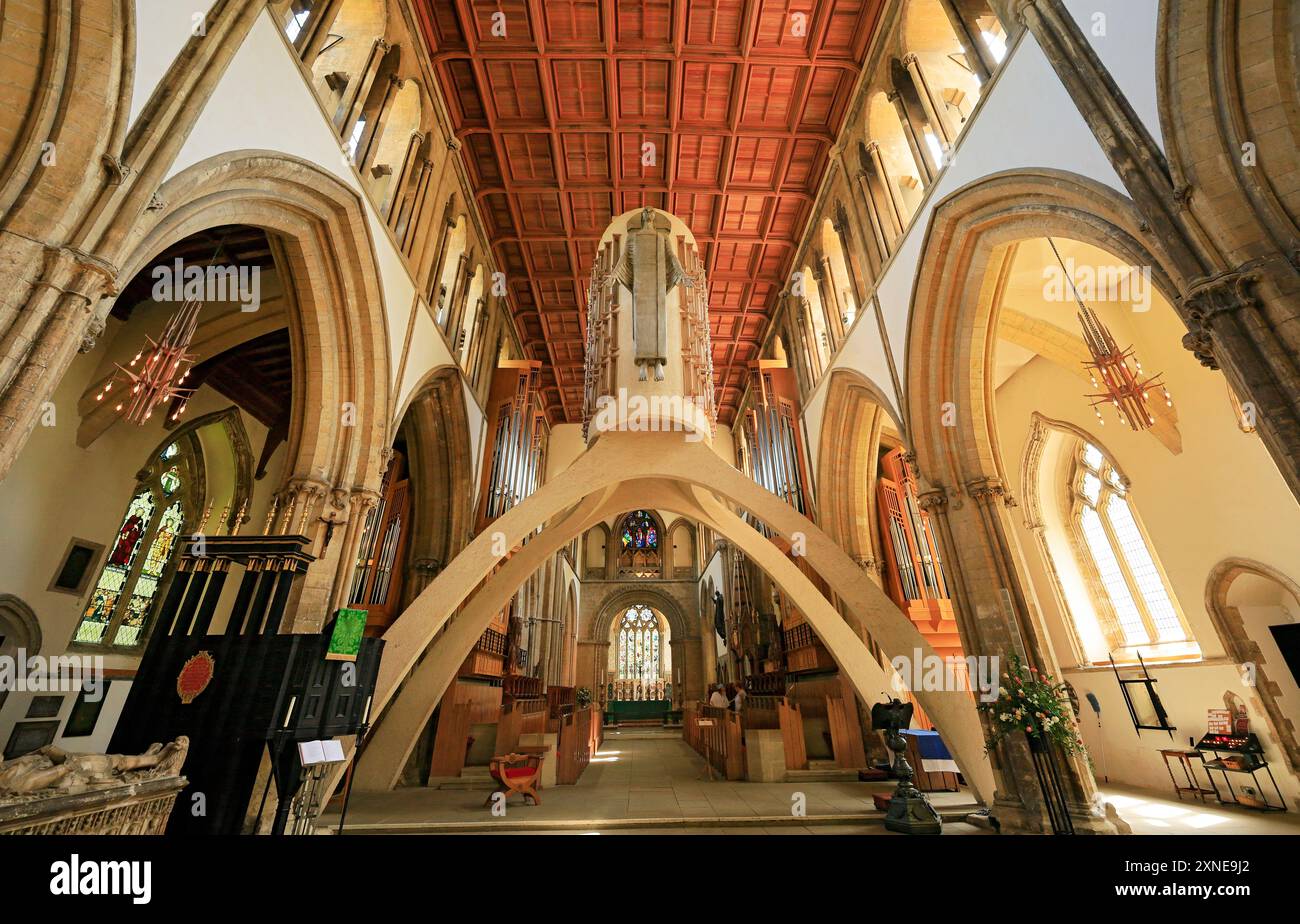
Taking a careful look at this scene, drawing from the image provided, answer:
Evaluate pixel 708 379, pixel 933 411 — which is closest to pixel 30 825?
pixel 708 379

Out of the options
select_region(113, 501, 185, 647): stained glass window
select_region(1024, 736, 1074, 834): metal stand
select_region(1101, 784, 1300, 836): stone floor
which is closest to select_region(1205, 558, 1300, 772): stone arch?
select_region(1101, 784, 1300, 836): stone floor

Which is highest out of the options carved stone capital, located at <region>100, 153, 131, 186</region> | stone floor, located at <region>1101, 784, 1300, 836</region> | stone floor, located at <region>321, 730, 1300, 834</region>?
carved stone capital, located at <region>100, 153, 131, 186</region>

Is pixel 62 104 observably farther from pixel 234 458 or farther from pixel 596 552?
pixel 596 552

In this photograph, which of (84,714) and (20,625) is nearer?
(20,625)

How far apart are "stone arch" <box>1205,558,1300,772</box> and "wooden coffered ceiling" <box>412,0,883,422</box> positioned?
857 cm

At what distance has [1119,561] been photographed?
29.5 feet

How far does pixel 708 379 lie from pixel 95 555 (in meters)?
8.71

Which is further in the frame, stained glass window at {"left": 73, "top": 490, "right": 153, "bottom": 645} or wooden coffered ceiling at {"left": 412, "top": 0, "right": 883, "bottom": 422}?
wooden coffered ceiling at {"left": 412, "top": 0, "right": 883, "bottom": 422}

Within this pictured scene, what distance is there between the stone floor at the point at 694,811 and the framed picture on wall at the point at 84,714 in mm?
4498

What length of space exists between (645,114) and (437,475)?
7264mm

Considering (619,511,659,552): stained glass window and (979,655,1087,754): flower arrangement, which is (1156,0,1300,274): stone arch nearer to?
(979,655,1087,754): flower arrangement

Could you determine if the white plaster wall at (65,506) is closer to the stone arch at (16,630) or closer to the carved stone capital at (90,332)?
the stone arch at (16,630)

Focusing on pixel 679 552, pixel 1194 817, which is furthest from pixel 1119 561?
pixel 679 552

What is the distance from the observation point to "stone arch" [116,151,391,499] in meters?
5.87
